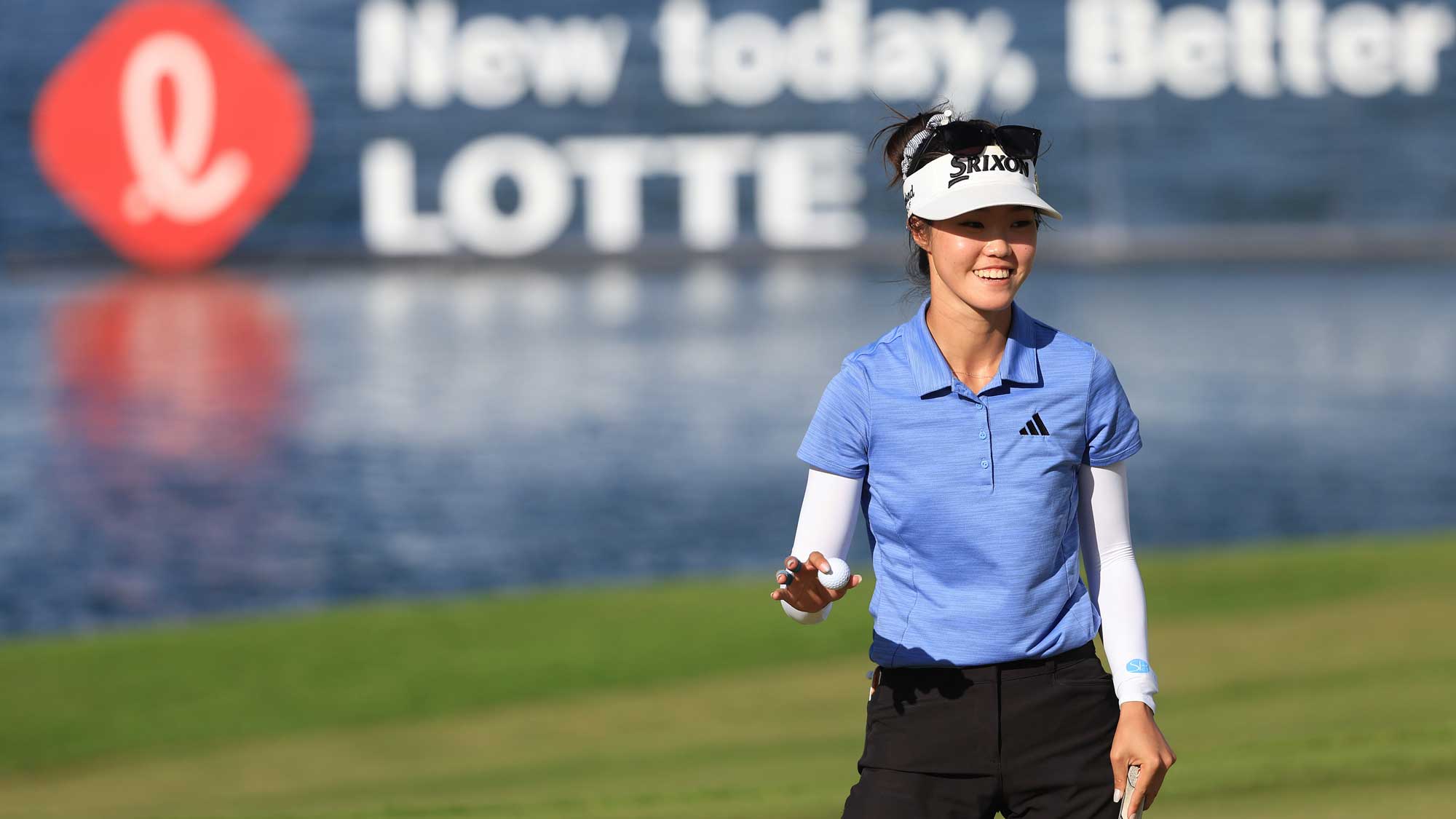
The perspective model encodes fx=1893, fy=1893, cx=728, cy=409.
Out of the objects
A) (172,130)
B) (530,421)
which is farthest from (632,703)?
(172,130)

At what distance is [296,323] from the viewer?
24297 mm

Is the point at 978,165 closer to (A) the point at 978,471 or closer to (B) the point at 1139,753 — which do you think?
(A) the point at 978,471

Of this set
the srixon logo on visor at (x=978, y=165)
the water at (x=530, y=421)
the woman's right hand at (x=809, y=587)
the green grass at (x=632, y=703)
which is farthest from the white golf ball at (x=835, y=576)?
the water at (x=530, y=421)

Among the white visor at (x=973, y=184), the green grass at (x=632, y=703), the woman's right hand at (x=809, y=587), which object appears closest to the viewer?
the woman's right hand at (x=809, y=587)

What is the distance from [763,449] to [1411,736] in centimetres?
1251

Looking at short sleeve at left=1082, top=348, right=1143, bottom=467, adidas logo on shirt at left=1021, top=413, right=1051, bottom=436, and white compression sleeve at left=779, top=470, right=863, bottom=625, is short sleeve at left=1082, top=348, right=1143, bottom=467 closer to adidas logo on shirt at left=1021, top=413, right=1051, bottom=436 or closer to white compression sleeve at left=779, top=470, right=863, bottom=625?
adidas logo on shirt at left=1021, top=413, right=1051, bottom=436

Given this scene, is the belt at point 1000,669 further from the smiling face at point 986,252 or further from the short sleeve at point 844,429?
the smiling face at point 986,252

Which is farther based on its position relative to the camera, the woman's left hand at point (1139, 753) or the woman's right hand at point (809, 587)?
the woman's left hand at point (1139, 753)

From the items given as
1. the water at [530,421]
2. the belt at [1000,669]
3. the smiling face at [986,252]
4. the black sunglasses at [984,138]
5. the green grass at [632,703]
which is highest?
the black sunglasses at [984,138]

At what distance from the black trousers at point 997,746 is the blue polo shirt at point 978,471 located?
0.03 metres

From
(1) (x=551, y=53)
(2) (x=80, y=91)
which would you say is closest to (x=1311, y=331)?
(1) (x=551, y=53)

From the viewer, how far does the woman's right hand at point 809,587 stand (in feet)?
6.35

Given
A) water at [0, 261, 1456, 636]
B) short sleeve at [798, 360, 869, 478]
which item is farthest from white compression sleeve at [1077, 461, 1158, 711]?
water at [0, 261, 1456, 636]

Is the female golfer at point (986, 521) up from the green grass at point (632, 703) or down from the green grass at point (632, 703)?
up
